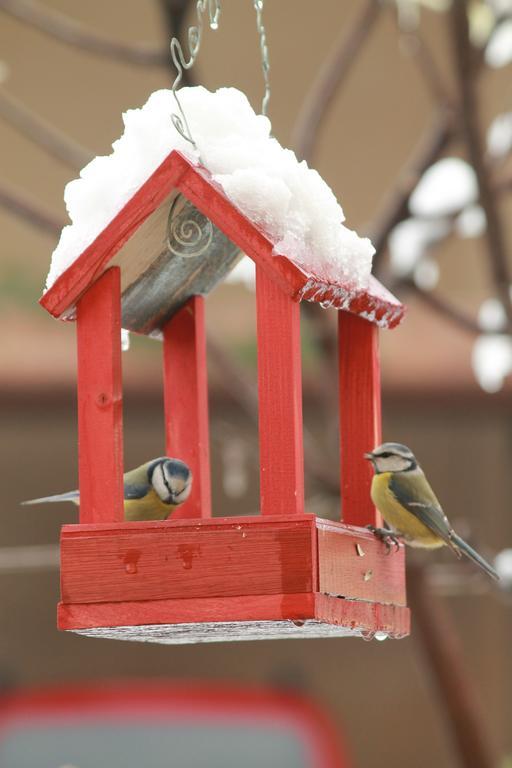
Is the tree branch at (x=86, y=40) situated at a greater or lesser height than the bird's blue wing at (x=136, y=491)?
greater

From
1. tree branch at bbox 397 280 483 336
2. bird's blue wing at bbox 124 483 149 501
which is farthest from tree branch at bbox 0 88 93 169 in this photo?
bird's blue wing at bbox 124 483 149 501

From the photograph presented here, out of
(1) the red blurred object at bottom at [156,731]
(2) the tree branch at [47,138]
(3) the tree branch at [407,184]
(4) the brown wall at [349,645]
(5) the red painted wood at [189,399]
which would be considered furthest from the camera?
(4) the brown wall at [349,645]

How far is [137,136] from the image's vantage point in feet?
7.11

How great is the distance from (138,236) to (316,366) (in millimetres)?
2888

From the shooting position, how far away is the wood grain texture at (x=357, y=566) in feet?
6.75

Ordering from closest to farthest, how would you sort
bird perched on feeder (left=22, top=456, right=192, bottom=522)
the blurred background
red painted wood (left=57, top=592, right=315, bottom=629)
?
red painted wood (left=57, top=592, right=315, bottom=629) < bird perched on feeder (left=22, top=456, right=192, bottom=522) < the blurred background

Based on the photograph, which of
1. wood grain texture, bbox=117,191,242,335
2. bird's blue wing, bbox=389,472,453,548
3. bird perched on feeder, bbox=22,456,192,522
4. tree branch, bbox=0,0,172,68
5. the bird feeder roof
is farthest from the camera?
tree branch, bbox=0,0,172,68

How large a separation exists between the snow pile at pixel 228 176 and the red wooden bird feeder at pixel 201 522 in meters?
0.04

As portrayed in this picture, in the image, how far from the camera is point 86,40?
132 inches

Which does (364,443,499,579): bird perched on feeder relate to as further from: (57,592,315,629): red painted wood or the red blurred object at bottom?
the red blurred object at bottom

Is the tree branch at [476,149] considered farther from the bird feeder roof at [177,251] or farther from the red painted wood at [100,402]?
the red painted wood at [100,402]

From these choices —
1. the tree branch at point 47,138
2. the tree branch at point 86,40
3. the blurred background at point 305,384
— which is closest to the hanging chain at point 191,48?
the tree branch at point 86,40

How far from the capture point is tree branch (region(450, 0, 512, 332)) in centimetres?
308

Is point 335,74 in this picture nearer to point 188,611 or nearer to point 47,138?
point 47,138
